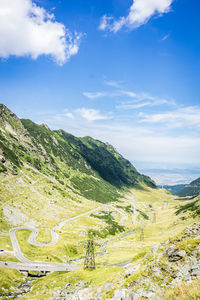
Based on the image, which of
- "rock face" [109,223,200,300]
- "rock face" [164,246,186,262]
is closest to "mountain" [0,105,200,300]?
"rock face" [109,223,200,300]

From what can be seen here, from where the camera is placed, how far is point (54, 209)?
183 metres

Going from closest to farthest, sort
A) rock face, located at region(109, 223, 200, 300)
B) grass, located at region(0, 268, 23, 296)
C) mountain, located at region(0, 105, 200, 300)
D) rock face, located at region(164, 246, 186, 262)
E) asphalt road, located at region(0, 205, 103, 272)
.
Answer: rock face, located at region(109, 223, 200, 300)
rock face, located at region(164, 246, 186, 262)
mountain, located at region(0, 105, 200, 300)
grass, located at region(0, 268, 23, 296)
asphalt road, located at region(0, 205, 103, 272)

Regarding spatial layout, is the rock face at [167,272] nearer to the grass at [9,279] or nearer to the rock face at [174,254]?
the rock face at [174,254]

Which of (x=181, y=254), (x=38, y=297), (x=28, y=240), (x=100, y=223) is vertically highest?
(x=181, y=254)

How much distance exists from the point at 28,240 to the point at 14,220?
95.8 ft

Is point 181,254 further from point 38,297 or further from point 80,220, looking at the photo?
point 80,220

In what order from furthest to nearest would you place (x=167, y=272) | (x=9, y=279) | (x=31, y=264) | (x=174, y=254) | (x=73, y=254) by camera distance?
(x=73, y=254) → (x=31, y=264) → (x=9, y=279) → (x=174, y=254) → (x=167, y=272)

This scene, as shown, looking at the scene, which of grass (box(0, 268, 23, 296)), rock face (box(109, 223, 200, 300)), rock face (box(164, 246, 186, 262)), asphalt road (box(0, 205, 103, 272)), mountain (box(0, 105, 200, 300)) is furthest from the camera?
asphalt road (box(0, 205, 103, 272))

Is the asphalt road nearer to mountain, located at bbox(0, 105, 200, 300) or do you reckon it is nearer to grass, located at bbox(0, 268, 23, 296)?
mountain, located at bbox(0, 105, 200, 300)

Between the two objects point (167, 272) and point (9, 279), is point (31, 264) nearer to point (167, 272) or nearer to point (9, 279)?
point (9, 279)

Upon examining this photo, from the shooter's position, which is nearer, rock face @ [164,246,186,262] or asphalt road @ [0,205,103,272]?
rock face @ [164,246,186,262]

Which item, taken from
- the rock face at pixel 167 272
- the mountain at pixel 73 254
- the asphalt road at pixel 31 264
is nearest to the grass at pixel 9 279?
the mountain at pixel 73 254

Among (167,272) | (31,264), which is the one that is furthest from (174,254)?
(31,264)

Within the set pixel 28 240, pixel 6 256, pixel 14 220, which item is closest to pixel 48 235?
pixel 28 240
